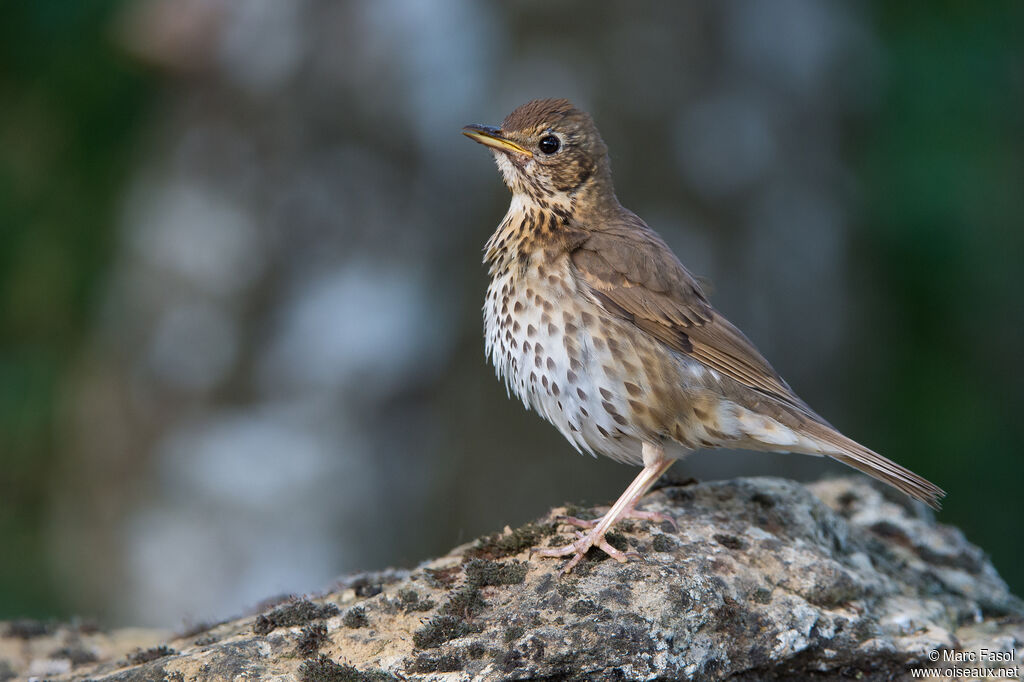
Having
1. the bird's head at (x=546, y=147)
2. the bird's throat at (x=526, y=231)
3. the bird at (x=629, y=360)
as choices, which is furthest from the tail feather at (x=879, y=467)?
the bird's head at (x=546, y=147)

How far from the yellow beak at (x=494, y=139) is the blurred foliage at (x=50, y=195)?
519 cm

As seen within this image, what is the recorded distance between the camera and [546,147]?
17.1ft

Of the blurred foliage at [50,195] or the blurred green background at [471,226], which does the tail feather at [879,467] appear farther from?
the blurred foliage at [50,195]

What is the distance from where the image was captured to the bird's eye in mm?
5188

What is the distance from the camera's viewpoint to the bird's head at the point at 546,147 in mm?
5168

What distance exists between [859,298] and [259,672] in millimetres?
6310

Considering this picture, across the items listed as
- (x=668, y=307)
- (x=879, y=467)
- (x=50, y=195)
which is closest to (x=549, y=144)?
(x=668, y=307)

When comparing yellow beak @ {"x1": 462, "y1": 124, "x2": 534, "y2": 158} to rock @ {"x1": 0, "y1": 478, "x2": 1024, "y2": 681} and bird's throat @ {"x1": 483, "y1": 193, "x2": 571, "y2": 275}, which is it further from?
rock @ {"x1": 0, "y1": 478, "x2": 1024, "y2": 681}

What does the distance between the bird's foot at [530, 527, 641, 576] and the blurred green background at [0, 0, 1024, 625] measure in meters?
3.33

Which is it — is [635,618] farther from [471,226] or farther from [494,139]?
[471,226]

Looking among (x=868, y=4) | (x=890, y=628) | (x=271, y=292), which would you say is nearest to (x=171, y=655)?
(x=890, y=628)

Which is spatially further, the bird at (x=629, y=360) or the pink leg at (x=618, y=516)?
the bird at (x=629, y=360)

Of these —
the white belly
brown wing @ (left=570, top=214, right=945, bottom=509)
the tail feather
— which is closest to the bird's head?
brown wing @ (left=570, top=214, right=945, bottom=509)

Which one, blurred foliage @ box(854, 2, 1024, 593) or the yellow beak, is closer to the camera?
the yellow beak
